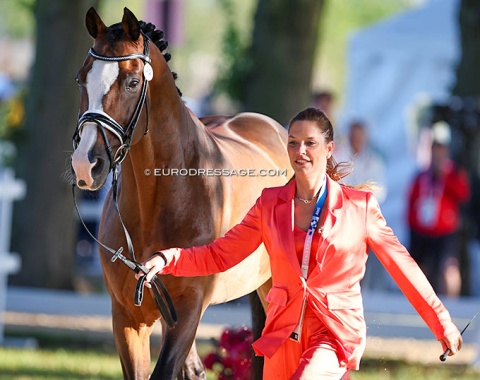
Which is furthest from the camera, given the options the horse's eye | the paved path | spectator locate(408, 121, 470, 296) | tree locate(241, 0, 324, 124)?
spectator locate(408, 121, 470, 296)

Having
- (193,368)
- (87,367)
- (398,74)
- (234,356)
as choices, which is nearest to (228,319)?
(87,367)

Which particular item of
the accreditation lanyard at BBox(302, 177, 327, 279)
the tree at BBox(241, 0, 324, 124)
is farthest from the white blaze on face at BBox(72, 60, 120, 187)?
the tree at BBox(241, 0, 324, 124)

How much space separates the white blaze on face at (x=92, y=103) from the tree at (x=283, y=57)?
7252mm

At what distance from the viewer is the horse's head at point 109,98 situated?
192 inches

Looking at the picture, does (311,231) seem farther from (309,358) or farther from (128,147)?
(128,147)

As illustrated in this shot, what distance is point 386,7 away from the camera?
131 ft

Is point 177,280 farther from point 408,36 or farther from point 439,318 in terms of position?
point 408,36

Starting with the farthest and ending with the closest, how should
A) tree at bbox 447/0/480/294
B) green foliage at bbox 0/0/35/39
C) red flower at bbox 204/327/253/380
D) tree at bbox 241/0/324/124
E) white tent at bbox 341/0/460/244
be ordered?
green foliage at bbox 0/0/35/39, white tent at bbox 341/0/460/244, tree at bbox 447/0/480/294, tree at bbox 241/0/324/124, red flower at bbox 204/327/253/380

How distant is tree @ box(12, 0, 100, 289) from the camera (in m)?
12.9

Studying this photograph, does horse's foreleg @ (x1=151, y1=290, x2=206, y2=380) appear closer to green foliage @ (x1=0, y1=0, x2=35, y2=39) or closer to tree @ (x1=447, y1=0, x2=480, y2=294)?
tree @ (x1=447, y1=0, x2=480, y2=294)

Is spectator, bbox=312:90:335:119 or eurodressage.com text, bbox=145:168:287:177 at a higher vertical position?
eurodressage.com text, bbox=145:168:287:177

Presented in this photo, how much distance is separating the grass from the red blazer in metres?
3.55

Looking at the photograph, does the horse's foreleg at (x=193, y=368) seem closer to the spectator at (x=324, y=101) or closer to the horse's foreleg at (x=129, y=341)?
the horse's foreleg at (x=129, y=341)

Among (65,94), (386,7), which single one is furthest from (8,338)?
(386,7)
